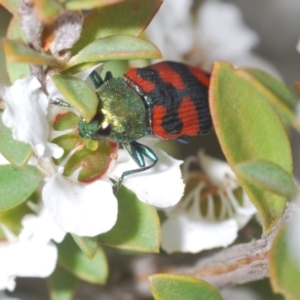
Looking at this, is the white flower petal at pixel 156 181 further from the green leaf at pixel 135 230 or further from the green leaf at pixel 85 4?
the green leaf at pixel 85 4

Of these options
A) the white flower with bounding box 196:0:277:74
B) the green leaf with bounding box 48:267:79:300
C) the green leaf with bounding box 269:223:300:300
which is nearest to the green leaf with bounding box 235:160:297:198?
the green leaf with bounding box 269:223:300:300

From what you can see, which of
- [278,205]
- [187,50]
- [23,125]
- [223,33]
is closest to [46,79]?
[23,125]

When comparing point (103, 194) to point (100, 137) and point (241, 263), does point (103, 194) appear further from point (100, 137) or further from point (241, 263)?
point (241, 263)

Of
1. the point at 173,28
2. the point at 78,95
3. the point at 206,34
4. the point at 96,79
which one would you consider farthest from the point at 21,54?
the point at 206,34

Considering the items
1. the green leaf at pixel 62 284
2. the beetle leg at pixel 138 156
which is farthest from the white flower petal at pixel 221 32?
the green leaf at pixel 62 284

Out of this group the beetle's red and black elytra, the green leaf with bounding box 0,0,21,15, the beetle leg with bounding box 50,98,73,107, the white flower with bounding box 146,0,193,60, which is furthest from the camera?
the white flower with bounding box 146,0,193,60

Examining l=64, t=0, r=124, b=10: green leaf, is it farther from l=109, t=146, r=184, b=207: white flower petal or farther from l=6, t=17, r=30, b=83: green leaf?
l=109, t=146, r=184, b=207: white flower petal

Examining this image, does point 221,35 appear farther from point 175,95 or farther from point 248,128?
point 248,128
